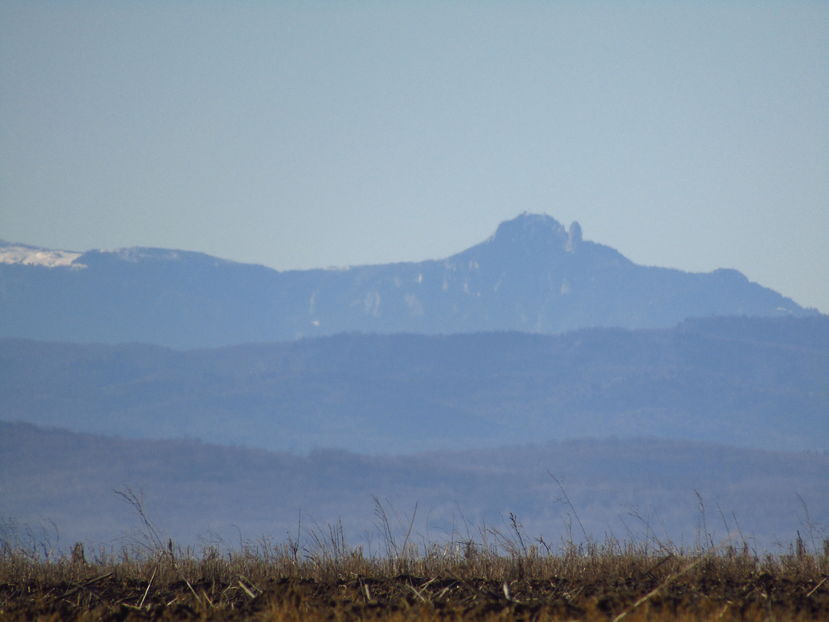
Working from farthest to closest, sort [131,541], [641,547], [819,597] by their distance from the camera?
[131,541] → [641,547] → [819,597]

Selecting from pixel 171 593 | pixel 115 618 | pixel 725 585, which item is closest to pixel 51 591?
pixel 171 593

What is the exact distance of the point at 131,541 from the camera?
20.4 meters

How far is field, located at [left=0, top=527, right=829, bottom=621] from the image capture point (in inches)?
460

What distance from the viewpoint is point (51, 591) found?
13.9 meters

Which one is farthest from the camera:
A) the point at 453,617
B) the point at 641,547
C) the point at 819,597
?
the point at 641,547

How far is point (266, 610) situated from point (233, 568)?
3.59 meters

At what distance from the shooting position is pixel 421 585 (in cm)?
1376

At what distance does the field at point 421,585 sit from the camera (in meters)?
11.7

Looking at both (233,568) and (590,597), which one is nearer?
(590,597)

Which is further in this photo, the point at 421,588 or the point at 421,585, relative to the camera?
the point at 421,585

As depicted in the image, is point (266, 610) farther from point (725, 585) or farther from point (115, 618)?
point (725, 585)

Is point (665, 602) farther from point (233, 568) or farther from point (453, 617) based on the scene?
point (233, 568)

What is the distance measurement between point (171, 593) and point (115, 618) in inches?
70.2

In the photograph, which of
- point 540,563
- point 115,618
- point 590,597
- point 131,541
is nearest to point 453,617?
point 590,597
